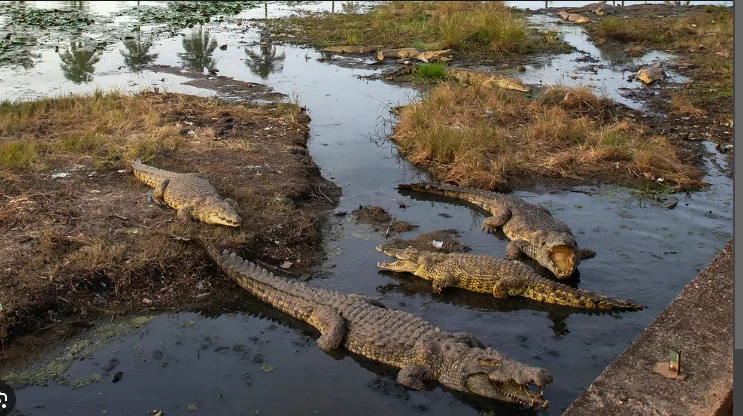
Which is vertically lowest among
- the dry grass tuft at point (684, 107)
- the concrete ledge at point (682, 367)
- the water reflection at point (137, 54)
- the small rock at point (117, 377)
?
the small rock at point (117, 377)

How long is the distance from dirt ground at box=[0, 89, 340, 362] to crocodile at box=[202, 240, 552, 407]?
515 millimetres

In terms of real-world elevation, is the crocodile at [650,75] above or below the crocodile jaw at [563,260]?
above

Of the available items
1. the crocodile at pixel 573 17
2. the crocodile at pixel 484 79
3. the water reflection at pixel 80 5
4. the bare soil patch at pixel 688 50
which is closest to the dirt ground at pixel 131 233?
the crocodile at pixel 484 79

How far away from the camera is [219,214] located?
6.98 metres

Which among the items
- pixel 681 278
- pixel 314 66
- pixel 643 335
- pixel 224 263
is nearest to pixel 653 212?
pixel 681 278

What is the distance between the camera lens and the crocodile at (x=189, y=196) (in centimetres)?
701

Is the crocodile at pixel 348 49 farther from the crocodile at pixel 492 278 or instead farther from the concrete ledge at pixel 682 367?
the concrete ledge at pixel 682 367

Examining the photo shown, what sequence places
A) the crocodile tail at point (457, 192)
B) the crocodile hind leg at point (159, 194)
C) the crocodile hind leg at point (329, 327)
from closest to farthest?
the crocodile hind leg at point (329, 327), the crocodile hind leg at point (159, 194), the crocodile tail at point (457, 192)

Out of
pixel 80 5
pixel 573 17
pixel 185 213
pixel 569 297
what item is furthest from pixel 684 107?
pixel 80 5

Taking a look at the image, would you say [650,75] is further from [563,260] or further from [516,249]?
[563,260]

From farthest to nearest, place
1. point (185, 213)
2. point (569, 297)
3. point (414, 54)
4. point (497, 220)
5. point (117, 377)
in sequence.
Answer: point (414, 54)
point (497, 220)
point (185, 213)
point (569, 297)
point (117, 377)

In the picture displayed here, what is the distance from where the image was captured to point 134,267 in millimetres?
5977

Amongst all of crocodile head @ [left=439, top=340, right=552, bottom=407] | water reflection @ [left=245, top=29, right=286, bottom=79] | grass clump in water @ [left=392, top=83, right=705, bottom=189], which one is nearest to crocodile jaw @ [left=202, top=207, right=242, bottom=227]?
crocodile head @ [left=439, top=340, right=552, bottom=407]

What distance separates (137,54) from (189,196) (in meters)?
9.98
